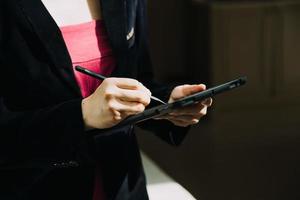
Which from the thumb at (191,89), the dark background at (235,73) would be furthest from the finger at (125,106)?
the dark background at (235,73)

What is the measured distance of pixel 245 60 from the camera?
145 inches

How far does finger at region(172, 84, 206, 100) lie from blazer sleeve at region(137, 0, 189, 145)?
0.13 ft

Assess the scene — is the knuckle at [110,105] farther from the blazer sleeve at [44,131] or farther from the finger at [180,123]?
the finger at [180,123]

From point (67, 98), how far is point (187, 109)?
16 cm

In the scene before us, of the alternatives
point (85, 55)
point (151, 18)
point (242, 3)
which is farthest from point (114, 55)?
point (151, 18)

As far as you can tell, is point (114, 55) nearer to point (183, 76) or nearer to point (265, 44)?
point (265, 44)

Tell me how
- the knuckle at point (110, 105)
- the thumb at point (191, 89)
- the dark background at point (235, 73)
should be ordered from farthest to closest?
the dark background at point (235, 73), the thumb at point (191, 89), the knuckle at point (110, 105)

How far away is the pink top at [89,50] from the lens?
2.52 feet

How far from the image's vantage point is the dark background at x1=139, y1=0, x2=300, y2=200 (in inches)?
123

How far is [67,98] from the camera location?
76 cm

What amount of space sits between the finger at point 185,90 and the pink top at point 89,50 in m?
0.09

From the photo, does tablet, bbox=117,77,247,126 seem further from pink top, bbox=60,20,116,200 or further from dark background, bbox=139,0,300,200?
dark background, bbox=139,0,300,200

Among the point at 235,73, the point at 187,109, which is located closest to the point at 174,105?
the point at 187,109

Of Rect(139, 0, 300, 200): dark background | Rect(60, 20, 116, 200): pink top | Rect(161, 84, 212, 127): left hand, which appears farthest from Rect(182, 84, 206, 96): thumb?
Rect(139, 0, 300, 200): dark background
